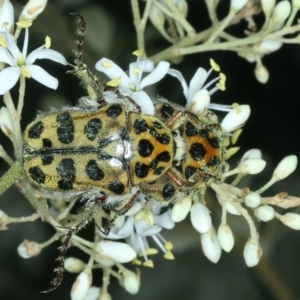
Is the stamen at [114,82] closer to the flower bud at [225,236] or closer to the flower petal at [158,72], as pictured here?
the flower petal at [158,72]

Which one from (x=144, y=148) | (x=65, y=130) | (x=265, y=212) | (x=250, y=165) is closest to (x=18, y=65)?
(x=65, y=130)

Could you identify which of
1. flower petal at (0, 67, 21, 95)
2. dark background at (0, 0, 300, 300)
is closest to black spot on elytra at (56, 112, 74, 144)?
flower petal at (0, 67, 21, 95)

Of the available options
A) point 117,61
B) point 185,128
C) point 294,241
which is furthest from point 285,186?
point 185,128

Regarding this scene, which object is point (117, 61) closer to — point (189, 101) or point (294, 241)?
point (189, 101)

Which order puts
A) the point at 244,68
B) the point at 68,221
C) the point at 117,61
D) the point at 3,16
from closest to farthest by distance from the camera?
the point at 3,16 < the point at 68,221 < the point at 117,61 < the point at 244,68

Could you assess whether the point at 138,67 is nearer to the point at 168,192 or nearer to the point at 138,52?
the point at 138,52

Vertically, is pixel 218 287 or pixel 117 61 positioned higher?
pixel 117 61
